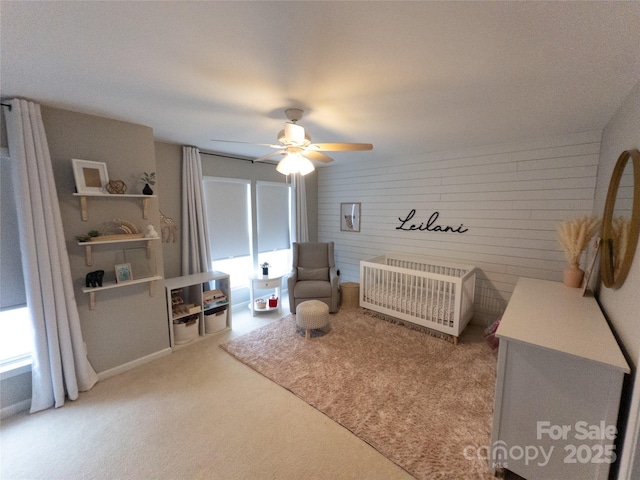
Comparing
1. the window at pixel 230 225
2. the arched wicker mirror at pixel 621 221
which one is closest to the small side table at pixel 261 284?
the window at pixel 230 225

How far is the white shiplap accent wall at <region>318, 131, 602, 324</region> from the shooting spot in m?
2.64

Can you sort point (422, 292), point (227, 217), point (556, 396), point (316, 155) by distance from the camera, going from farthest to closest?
point (227, 217), point (422, 292), point (316, 155), point (556, 396)

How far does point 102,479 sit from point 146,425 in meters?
0.37

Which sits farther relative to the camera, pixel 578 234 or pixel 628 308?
pixel 578 234

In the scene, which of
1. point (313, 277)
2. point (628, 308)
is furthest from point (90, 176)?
point (628, 308)

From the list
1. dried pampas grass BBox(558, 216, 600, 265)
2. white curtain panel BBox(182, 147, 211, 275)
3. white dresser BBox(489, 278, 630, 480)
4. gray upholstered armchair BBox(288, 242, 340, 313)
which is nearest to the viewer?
white dresser BBox(489, 278, 630, 480)

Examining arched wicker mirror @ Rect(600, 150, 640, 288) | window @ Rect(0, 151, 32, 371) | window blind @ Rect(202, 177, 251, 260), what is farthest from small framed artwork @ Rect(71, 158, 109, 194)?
arched wicker mirror @ Rect(600, 150, 640, 288)

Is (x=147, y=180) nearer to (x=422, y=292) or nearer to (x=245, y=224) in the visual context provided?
(x=245, y=224)

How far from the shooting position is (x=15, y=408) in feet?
6.40

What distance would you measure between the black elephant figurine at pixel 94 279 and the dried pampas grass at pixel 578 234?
13.3 ft

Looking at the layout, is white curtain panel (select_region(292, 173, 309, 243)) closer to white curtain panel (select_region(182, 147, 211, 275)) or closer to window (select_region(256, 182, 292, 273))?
window (select_region(256, 182, 292, 273))

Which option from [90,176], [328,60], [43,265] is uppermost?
[328,60]

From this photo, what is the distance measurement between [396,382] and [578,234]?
198 centimetres

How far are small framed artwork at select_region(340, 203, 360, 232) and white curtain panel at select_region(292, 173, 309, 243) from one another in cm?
70
